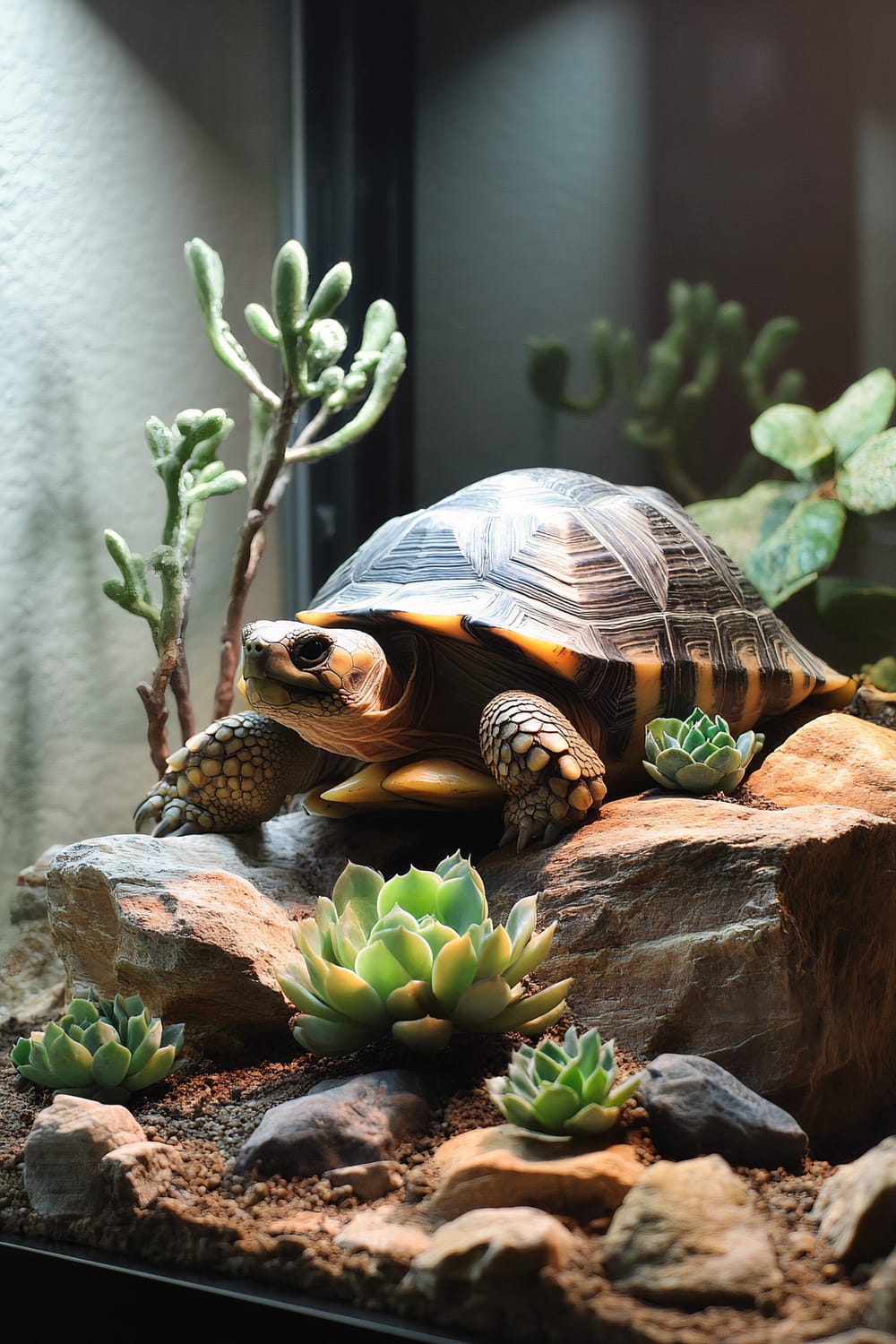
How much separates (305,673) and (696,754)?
847mm

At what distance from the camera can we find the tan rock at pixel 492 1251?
116 cm

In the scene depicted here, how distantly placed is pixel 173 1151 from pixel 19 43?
2814 mm

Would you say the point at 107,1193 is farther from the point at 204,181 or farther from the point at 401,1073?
the point at 204,181

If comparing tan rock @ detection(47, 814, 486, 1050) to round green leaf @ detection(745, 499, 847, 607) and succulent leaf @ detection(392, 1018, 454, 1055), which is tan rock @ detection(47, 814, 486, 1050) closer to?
succulent leaf @ detection(392, 1018, 454, 1055)

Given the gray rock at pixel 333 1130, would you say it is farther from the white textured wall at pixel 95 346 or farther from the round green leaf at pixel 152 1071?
the white textured wall at pixel 95 346

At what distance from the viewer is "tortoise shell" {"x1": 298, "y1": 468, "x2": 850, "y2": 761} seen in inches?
90.7

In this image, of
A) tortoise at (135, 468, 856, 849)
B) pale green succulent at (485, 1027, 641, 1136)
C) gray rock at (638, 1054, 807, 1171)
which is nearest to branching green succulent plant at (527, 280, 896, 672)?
tortoise at (135, 468, 856, 849)

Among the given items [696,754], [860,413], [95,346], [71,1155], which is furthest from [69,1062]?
[860,413]

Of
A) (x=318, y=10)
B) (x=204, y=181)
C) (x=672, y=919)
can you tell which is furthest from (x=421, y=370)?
(x=672, y=919)

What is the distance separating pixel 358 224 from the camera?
13.0 ft

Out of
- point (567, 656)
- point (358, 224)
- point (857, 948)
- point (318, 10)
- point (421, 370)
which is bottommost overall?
point (857, 948)

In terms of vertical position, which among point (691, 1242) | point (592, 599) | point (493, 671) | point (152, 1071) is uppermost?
point (592, 599)

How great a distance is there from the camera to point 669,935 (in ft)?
5.84

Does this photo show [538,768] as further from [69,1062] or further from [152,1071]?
[69,1062]
